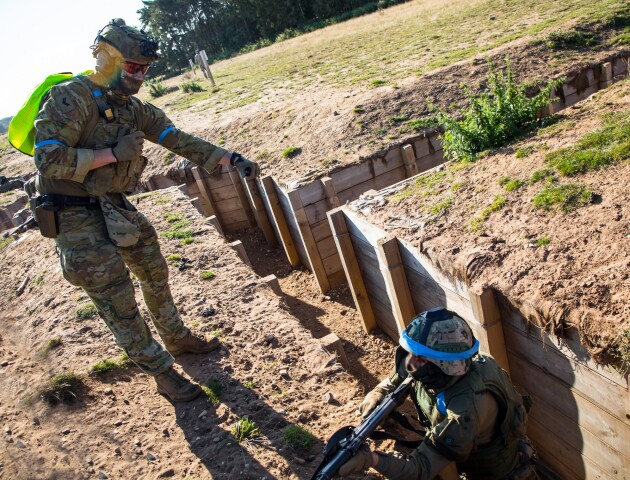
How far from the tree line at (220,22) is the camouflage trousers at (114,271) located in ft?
132

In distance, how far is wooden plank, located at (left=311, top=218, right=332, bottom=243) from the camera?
743 centimetres

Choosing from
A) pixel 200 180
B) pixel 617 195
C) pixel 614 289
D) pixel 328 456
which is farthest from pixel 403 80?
pixel 328 456

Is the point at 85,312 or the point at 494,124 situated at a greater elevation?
the point at 494,124

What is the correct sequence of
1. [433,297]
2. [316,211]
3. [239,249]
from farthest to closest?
[316,211], [239,249], [433,297]

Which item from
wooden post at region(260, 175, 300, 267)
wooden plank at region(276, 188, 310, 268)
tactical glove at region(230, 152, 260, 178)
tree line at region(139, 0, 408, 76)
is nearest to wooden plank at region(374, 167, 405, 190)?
wooden plank at region(276, 188, 310, 268)

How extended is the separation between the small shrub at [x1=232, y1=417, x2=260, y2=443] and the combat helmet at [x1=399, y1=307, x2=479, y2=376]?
1.45 metres

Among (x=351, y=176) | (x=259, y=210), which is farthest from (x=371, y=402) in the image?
(x=259, y=210)

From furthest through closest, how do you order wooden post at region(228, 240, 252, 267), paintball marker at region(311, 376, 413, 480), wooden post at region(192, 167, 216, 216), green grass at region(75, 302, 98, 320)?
wooden post at region(192, 167, 216, 216) < wooden post at region(228, 240, 252, 267) < green grass at region(75, 302, 98, 320) < paintball marker at region(311, 376, 413, 480)

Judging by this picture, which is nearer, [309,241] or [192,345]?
[192,345]

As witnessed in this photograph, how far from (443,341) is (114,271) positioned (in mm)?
2484

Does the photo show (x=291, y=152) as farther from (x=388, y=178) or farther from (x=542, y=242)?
(x=542, y=242)

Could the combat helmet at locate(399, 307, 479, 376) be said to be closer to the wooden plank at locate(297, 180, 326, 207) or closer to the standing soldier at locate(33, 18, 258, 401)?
the standing soldier at locate(33, 18, 258, 401)

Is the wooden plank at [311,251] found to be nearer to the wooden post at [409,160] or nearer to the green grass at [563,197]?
the wooden post at [409,160]

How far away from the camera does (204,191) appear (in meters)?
10.4
